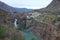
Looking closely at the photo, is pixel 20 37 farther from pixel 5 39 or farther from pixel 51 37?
pixel 51 37

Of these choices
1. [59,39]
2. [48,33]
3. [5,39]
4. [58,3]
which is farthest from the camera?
[58,3]

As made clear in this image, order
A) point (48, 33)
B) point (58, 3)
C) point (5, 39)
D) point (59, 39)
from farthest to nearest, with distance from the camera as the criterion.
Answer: point (58, 3) < point (5, 39) < point (48, 33) < point (59, 39)

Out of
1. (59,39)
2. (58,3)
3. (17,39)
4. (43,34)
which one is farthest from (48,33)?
(58,3)

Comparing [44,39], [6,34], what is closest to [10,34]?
[6,34]

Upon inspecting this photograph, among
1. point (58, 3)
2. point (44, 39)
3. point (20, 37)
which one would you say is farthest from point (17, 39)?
point (58, 3)

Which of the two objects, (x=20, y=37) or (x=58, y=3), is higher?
(x=58, y=3)

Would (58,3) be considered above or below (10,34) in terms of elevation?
above

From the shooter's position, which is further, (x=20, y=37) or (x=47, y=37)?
(x=20, y=37)

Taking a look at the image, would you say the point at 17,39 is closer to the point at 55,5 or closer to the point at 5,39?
the point at 5,39

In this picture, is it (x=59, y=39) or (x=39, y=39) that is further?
(x=39, y=39)
